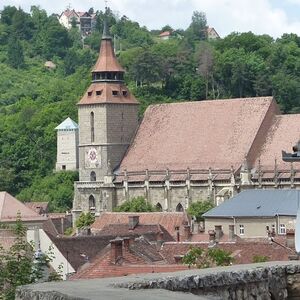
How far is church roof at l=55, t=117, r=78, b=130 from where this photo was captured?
4110 inches

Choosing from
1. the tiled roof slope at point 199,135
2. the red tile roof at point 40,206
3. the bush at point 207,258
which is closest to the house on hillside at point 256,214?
the tiled roof slope at point 199,135

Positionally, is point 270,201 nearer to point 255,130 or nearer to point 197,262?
point 255,130

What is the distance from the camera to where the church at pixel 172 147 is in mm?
83062

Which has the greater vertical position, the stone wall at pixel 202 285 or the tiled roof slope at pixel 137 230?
the tiled roof slope at pixel 137 230

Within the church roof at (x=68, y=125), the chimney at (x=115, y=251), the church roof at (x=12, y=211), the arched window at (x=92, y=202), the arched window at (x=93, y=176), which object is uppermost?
the church roof at (x=68, y=125)

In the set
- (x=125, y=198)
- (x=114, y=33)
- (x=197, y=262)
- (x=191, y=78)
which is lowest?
(x=197, y=262)

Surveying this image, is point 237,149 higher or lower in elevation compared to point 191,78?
lower

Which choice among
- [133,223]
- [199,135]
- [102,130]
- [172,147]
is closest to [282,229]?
[133,223]

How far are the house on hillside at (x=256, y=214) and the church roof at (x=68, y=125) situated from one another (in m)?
41.5

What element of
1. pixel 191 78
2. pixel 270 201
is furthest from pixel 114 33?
pixel 270 201

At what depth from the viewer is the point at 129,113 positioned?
292 feet

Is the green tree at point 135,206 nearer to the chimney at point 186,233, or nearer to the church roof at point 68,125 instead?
the church roof at point 68,125

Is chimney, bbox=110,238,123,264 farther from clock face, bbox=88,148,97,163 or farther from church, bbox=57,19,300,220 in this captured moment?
clock face, bbox=88,148,97,163

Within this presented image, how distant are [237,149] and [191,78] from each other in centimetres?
3323
